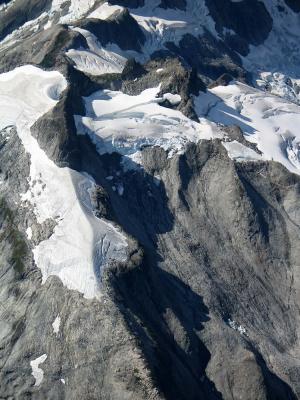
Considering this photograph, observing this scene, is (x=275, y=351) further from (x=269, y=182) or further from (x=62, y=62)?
(x=62, y=62)

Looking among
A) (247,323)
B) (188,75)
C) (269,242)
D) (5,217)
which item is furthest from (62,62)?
(247,323)

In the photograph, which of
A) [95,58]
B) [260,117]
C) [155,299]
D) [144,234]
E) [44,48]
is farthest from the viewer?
[44,48]

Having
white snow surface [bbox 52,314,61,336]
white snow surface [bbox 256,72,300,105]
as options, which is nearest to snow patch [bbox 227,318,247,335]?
white snow surface [bbox 52,314,61,336]

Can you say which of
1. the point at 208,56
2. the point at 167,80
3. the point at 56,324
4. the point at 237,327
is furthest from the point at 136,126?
the point at 208,56

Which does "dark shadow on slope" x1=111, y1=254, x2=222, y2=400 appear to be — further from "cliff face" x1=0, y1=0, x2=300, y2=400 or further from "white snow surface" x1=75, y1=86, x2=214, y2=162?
"white snow surface" x1=75, y1=86, x2=214, y2=162

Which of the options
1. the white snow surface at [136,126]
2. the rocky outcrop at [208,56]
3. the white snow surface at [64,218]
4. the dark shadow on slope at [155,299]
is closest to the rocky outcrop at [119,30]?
the rocky outcrop at [208,56]

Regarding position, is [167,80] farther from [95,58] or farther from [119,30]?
[119,30]
